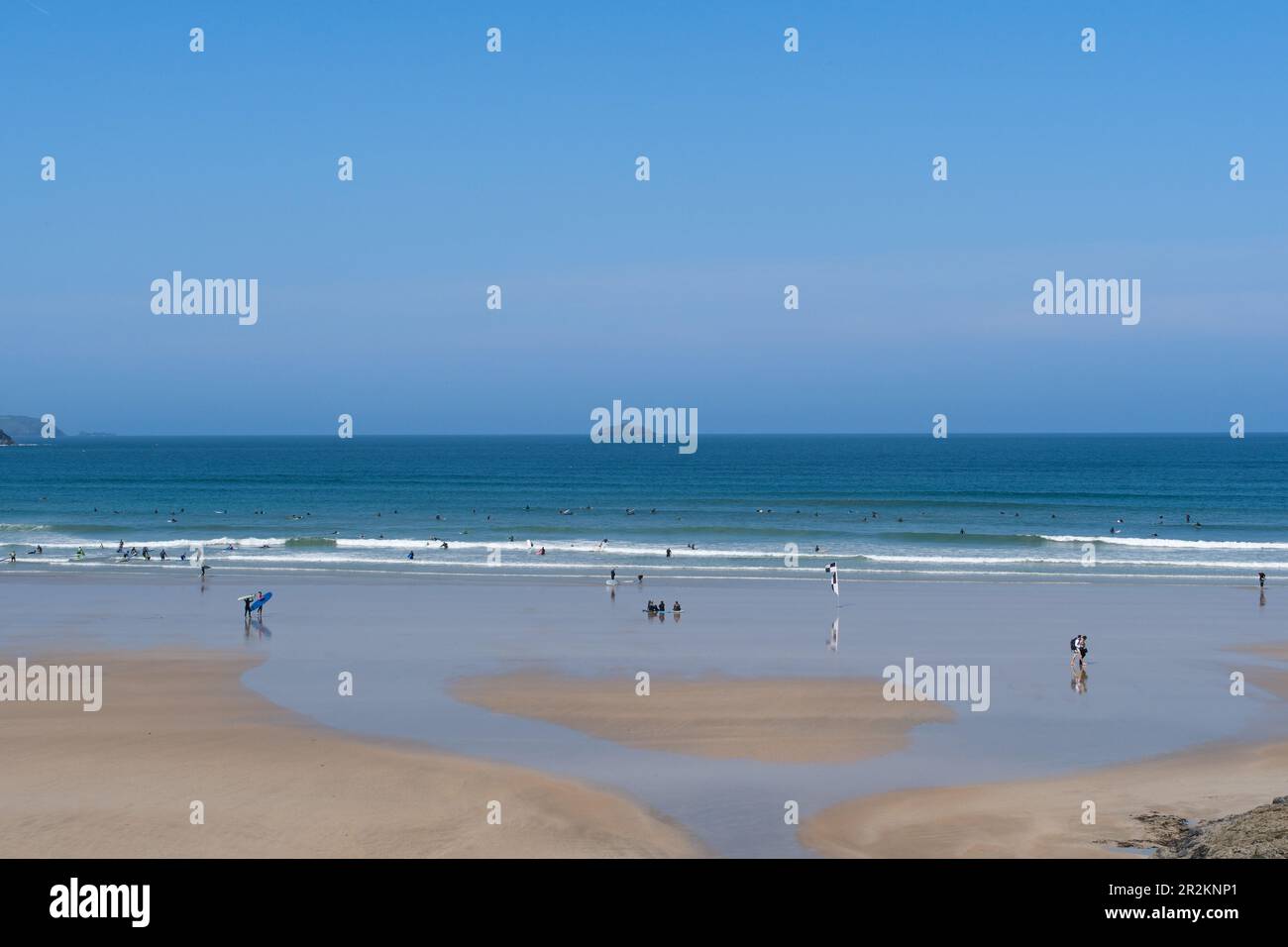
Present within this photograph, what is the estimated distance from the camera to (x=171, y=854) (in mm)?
12867

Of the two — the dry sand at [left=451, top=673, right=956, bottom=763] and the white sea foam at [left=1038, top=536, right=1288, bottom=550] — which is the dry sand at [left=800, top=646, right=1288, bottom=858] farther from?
the white sea foam at [left=1038, top=536, right=1288, bottom=550]

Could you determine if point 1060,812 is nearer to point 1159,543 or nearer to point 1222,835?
point 1222,835

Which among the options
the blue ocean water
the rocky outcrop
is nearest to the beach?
the rocky outcrop

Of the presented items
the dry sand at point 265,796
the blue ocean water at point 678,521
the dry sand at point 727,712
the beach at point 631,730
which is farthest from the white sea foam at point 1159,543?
the dry sand at point 265,796

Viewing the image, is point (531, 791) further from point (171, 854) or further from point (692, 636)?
point (692, 636)

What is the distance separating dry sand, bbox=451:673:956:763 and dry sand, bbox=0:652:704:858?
3.09 m

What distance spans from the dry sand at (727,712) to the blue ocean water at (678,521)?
60.8 feet

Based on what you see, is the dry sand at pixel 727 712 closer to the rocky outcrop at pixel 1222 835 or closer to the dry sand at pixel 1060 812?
the dry sand at pixel 1060 812

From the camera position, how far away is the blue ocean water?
45303mm

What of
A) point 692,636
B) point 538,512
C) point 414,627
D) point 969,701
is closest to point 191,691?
point 414,627

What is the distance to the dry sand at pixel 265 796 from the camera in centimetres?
1330

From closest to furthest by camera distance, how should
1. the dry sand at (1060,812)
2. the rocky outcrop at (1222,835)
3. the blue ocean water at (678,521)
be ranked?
1. the rocky outcrop at (1222,835)
2. the dry sand at (1060,812)
3. the blue ocean water at (678,521)

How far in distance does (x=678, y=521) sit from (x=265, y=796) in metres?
48.2
